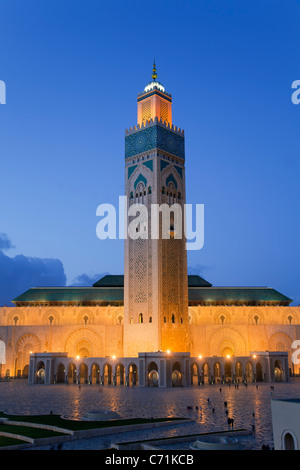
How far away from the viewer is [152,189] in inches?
1694

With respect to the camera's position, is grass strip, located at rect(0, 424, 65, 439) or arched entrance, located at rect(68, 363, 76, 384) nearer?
grass strip, located at rect(0, 424, 65, 439)

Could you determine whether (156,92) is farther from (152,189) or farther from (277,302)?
(277,302)

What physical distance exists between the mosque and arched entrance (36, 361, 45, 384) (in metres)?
0.12

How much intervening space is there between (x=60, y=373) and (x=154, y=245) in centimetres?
1374

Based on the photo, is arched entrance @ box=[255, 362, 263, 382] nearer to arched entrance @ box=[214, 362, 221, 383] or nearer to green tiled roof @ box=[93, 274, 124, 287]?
arched entrance @ box=[214, 362, 221, 383]

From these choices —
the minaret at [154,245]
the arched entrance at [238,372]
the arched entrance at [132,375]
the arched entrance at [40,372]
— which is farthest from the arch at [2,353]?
the arched entrance at [238,372]

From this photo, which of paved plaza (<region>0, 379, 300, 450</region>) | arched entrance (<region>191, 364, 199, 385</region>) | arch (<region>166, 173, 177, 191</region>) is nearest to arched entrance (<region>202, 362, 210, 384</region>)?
arched entrance (<region>191, 364, 199, 385</region>)

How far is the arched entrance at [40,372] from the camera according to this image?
41.4 m

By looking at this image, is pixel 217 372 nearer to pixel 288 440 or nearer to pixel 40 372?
pixel 40 372

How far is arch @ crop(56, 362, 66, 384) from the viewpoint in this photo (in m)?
41.5

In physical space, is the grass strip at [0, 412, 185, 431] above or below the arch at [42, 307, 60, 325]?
below
